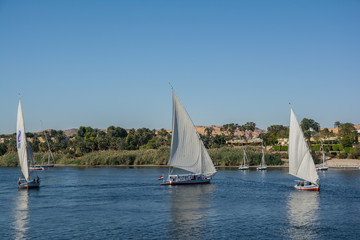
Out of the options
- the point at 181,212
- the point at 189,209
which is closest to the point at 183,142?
the point at 189,209

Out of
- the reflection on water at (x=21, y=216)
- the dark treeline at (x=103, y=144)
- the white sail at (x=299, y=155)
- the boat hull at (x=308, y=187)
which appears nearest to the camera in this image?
the reflection on water at (x=21, y=216)

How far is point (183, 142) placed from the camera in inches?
2190

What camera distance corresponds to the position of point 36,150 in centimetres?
13538

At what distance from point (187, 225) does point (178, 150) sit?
2351 cm

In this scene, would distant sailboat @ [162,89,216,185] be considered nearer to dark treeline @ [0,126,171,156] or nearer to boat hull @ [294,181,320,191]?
boat hull @ [294,181,320,191]

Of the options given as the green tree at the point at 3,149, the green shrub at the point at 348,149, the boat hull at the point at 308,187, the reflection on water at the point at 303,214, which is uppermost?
the green tree at the point at 3,149

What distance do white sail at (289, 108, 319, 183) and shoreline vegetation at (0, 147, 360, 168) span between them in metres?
48.1

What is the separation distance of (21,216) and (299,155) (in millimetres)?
30091

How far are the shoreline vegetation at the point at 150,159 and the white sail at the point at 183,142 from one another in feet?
136

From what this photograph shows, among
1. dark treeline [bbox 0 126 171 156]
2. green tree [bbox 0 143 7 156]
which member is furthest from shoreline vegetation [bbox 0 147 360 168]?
green tree [bbox 0 143 7 156]

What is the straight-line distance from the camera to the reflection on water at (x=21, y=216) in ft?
98.5

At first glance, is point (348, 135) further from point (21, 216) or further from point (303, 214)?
point (21, 216)

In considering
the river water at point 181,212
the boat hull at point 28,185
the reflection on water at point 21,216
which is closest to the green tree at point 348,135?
the river water at point 181,212

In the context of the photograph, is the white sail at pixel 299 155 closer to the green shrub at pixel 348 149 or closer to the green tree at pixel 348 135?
the green shrub at pixel 348 149
